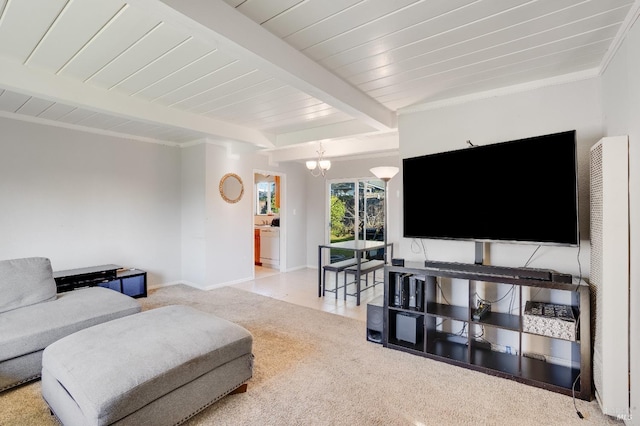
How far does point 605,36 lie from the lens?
1979 mm

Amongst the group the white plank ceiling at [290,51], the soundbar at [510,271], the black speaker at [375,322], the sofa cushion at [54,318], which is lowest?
the black speaker at [375,322]

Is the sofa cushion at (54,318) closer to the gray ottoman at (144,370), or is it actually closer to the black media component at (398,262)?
the gray ottoman at (144,370)

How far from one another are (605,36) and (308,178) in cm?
546

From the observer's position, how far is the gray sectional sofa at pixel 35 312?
2.16 meters

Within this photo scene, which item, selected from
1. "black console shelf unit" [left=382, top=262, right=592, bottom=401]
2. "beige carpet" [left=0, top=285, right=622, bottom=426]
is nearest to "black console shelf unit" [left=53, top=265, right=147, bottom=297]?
"beige carpet" [left=0, top=285, right=622, bottom=426]

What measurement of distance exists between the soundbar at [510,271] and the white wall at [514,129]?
28 cm

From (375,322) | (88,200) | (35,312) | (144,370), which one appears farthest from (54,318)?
(375,322)

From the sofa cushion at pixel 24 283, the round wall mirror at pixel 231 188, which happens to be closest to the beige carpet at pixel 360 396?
the sofa cushion at pixel 24 283

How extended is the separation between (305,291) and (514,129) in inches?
137

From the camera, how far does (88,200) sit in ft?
14.3

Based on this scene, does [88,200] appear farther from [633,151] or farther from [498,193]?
[633,151]

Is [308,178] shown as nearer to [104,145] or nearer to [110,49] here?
[104,145]

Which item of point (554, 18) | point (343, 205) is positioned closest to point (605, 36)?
point (554, 18)

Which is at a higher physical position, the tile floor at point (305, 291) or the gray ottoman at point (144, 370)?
the gray ottoman at point (144, 370)
